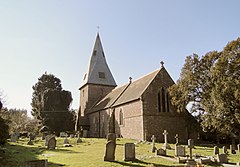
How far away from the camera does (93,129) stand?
3997 cm

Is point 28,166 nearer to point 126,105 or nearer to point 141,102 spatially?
point 141,102

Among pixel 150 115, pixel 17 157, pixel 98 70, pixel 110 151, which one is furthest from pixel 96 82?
pixel 110 151

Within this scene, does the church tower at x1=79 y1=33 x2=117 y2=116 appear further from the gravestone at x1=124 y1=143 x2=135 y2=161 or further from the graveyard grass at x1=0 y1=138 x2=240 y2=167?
the gravestone at x1=124 y1=143 x2=135 y2=161

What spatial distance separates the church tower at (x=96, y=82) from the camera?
4478cm

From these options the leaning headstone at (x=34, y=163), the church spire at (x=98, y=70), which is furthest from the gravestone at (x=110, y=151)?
the church spire at (x=98, y=70)

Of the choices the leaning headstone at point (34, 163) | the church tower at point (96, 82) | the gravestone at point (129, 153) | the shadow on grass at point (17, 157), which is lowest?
the shadow on grass at point (17, 157)

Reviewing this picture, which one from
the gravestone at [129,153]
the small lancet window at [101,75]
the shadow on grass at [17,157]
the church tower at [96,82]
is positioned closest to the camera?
the shadow on grass at [17,157]

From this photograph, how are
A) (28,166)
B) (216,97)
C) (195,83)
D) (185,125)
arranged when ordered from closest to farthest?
1. (28,166)
2. (216,97)
3. (195,83)
4. (185,125)

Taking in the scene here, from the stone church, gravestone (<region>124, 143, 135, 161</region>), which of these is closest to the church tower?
the stone church

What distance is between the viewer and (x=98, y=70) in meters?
46.7

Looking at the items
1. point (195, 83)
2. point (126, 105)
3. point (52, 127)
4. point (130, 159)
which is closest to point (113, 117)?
point (126, 105)

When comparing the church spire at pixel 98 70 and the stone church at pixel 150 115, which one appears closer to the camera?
the stone church at pixel 150 115

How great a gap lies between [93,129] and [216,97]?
23.4 meters

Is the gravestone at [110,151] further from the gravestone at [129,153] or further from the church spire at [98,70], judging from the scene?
the church spire at [98,70]
